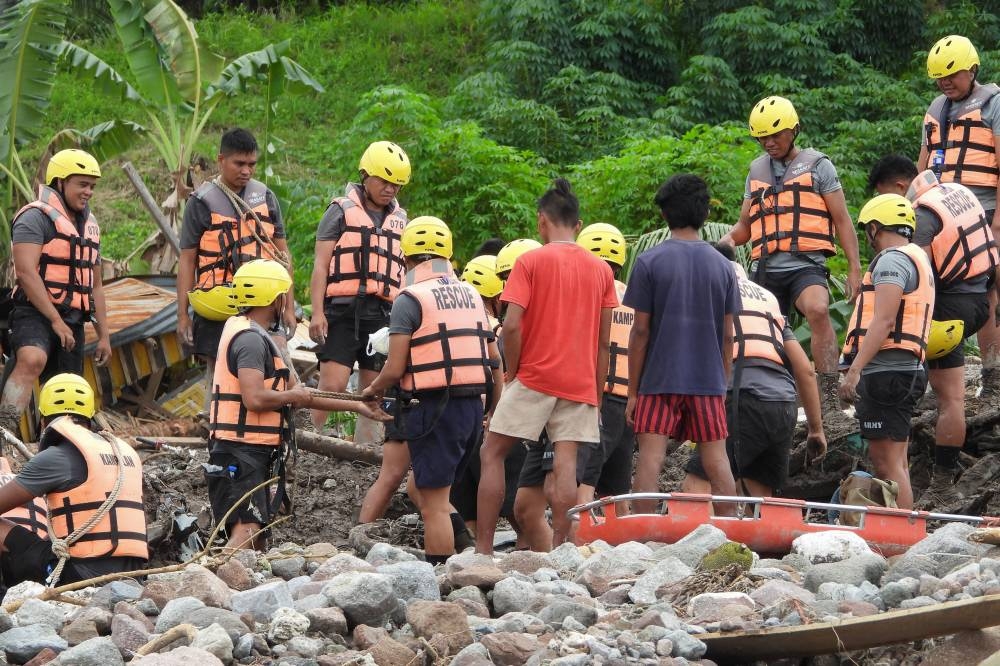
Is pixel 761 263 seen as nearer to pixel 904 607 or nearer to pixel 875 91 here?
pixel 904 607

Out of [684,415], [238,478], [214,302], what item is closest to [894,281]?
[684,415]

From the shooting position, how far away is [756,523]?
6945 millimetres

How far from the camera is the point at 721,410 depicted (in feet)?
25.3

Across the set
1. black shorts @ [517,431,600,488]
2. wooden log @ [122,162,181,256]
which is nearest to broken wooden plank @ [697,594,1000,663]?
black shorts @ [517,431,600,488]

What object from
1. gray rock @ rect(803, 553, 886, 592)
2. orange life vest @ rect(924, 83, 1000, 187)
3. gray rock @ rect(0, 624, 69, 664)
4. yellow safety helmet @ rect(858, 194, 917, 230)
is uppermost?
orange life vest @ rect(924, 83, 1000, 187)

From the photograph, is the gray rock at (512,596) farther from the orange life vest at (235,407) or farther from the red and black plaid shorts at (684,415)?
the orange life vest at (235,407)

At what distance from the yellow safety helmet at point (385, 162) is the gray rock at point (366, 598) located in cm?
475

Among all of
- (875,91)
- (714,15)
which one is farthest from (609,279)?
(714,15)

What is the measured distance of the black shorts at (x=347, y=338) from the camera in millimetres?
10117

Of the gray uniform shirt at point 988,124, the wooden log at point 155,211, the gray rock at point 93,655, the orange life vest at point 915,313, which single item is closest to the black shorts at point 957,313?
the orange life vest at point 915,313

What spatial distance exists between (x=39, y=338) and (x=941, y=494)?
255 inches

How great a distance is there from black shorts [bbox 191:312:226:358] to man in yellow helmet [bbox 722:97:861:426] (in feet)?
12.1

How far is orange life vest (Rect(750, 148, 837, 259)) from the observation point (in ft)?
32.2

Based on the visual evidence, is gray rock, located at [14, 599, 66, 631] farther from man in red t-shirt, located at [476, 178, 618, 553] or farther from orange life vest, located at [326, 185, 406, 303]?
orange life vest, located at [326, 185, 406, 303]
